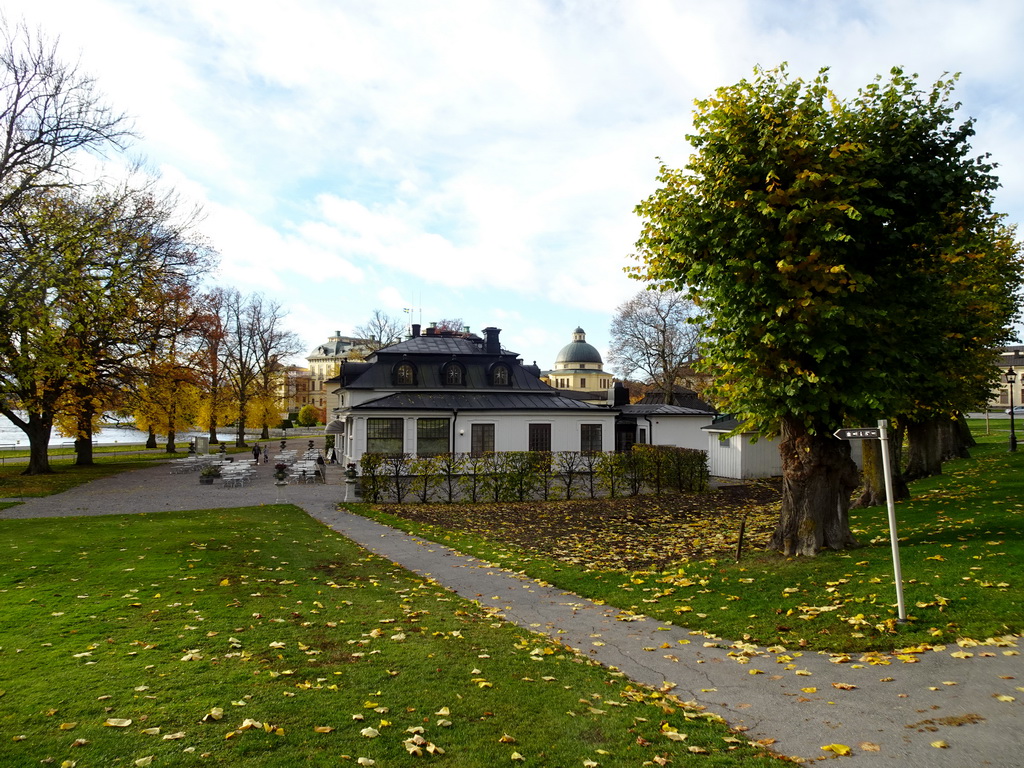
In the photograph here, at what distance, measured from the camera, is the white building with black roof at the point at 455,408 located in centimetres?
2894

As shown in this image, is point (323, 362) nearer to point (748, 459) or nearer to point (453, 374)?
point (453, 374)

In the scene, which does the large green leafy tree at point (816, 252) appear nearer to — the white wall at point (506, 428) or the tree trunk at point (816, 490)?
the tree trunk at point (816, 490)

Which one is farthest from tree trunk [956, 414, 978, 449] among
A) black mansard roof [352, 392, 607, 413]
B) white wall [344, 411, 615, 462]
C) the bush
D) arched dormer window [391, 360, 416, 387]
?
the bush

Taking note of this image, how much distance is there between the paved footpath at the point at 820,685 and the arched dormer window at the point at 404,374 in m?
23.6

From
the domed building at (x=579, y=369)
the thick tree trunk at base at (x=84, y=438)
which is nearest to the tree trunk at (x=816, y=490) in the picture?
the thick tree trunk at base at (x=84, y=438)

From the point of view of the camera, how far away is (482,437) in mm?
30281

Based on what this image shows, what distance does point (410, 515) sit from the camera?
1780cm

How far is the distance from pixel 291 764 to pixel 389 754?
61cm

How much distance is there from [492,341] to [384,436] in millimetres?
9697

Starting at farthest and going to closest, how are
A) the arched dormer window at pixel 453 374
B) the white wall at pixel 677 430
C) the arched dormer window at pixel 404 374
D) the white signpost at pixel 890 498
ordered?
1. the white wall at pixel 677 430
2. the arched dormer window at pixel 453 374
3. the arched dormer window at pixel 404 374
4. the white signpost at pixel 890 498

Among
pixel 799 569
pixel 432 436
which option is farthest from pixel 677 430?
pixel 799 569

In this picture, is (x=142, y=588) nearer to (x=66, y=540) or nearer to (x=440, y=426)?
(x=66, y=540)

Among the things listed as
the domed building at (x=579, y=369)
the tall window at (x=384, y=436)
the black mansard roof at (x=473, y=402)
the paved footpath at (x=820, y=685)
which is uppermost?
the domed building at (x=579, y=369)

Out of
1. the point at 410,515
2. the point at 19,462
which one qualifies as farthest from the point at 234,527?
the point at 19,462
